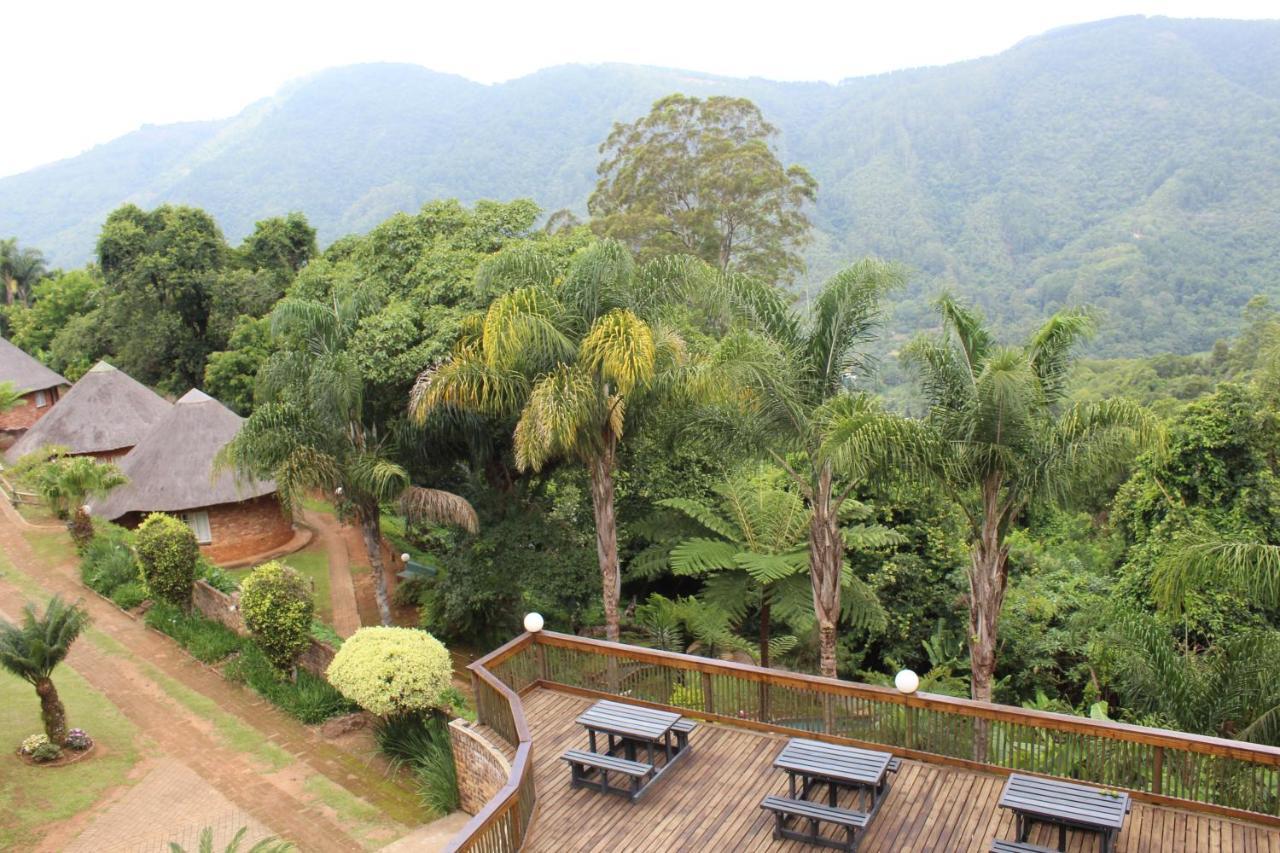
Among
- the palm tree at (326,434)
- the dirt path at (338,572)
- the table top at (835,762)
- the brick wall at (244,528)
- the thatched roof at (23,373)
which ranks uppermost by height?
the palm tree at (326,434)

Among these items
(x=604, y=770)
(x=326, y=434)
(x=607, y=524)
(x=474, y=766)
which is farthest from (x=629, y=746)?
(x=326, y=434)

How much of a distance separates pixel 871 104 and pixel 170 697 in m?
105

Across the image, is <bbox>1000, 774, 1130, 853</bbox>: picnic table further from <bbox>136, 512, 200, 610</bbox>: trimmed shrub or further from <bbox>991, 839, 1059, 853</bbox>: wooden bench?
<bbox>136, 512, 200, 610</bbox>: trimmed shrub

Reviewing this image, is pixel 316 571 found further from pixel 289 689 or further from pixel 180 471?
pixel 289 689

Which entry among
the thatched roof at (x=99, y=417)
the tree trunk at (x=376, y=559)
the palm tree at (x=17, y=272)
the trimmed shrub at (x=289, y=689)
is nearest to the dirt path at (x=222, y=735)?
the trimmed shrub at (x=289, y=689)

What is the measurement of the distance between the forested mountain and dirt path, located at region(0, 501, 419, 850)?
2782 cm

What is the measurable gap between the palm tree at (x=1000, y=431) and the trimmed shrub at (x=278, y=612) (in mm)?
9187

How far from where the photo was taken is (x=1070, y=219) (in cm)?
7306

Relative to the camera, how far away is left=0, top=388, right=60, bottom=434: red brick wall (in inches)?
1312

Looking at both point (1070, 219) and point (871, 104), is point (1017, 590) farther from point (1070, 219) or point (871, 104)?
point (871, 104)

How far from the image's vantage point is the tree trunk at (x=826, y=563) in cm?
1022

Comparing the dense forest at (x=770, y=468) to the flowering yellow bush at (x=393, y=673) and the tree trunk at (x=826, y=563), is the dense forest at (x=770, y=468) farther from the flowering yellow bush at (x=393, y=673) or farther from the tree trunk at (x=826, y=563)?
the flowering yellow bush at (x=393, y=673)

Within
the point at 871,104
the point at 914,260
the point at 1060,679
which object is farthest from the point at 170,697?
the point at 871,104

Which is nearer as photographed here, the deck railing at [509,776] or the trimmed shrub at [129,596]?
the deck railing at [509,776]
